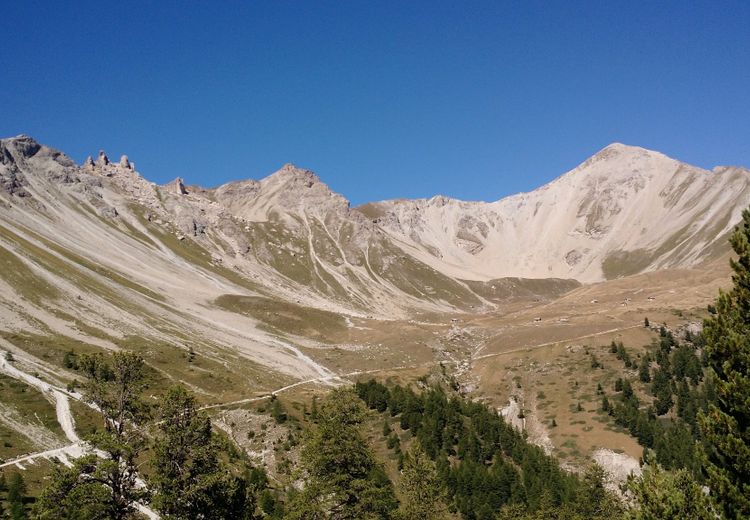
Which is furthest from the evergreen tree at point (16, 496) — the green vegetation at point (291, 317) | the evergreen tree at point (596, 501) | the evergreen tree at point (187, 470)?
the green vegetation at point (291, 317)

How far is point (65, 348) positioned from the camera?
3952 inches

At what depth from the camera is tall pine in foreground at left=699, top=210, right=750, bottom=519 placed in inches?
701

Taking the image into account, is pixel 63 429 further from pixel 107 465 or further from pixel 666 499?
pixel 666 499

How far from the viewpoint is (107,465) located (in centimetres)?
2583

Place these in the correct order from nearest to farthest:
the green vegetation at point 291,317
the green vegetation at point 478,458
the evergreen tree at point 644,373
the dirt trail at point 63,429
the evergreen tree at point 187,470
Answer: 1. the evergreen tree at point 187,470
2. the dirt trail at point 63,429
3. the green vegetation at point 478,458
4. the evergreen tree at point 644,373
5. the green vegetation at point 291,317

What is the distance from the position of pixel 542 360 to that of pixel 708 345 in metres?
101

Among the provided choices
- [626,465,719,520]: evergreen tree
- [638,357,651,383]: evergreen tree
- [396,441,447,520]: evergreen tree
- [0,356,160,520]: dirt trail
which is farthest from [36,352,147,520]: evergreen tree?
[638,357,651,383]: evergreen tree

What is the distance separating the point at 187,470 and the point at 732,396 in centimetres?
2563

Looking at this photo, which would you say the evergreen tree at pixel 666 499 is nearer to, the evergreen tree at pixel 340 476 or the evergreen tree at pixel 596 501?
the evergreen tree at pixel 340 476

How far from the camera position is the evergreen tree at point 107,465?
2525 cm

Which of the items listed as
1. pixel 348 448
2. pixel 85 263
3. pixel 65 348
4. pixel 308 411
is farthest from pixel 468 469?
pixel 85 263

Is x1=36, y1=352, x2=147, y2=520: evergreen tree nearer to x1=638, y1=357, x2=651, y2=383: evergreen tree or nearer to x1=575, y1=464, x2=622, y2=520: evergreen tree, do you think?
x1=575, y1=464, x2=622, y2=520: evergreen tree

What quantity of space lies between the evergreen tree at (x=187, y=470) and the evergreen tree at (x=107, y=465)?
1238 mm

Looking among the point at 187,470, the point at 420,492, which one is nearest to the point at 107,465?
the point at 187,470
